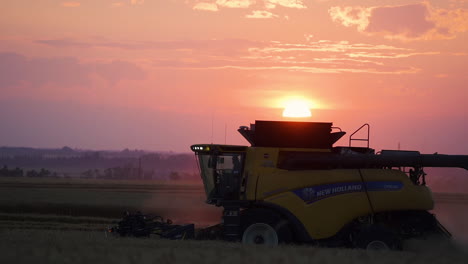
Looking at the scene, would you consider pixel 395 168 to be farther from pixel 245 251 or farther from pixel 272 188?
pixel 245 251

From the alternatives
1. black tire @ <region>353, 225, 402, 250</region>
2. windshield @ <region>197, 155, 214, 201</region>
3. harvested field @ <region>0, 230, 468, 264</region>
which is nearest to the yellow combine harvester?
black tire @ <region>353, 225, 402, 250</region>

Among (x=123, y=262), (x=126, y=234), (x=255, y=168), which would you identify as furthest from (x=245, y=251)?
(x=126, y=234)

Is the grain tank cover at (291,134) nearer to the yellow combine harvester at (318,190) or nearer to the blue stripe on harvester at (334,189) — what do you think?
the yellow combine harvester at (318,190)

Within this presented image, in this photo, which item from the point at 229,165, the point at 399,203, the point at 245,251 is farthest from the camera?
the point at 229,165

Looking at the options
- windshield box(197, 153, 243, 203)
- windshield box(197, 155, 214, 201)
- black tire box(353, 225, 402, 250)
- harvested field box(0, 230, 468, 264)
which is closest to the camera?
harvested field box(0, 230, 468, 264)

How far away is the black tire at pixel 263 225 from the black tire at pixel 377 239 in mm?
1740

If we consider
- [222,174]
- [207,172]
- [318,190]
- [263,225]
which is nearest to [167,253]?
[263,225]

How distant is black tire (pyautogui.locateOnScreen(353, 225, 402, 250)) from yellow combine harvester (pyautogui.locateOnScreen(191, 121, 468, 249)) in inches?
0.9

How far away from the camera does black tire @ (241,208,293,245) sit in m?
17.1

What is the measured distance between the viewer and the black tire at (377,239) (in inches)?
651

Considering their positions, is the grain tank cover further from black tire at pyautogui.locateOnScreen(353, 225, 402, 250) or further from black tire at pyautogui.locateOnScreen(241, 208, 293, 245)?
black tire at pyautogui.locateOnScreen(353, 225, 402, 250)

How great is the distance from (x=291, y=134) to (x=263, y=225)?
2502 mm

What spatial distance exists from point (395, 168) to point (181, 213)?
21175 millimetres

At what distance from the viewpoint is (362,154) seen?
17766 millimetres
